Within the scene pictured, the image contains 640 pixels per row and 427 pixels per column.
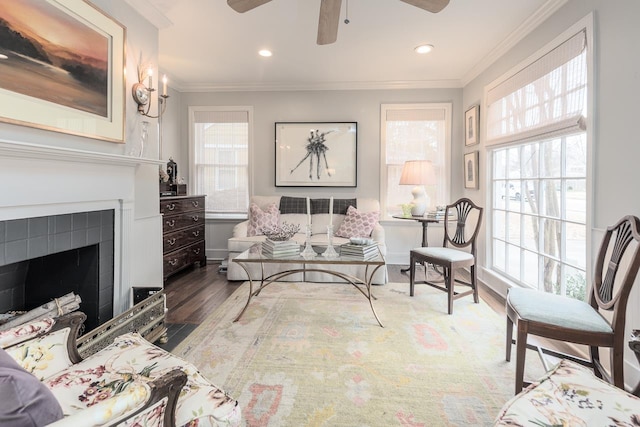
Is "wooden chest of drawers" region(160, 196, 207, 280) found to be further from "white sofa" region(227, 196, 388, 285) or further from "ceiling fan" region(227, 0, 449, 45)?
"ceiling fan" region(227, 0, 449, 45)

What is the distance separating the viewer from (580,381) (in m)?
1.16

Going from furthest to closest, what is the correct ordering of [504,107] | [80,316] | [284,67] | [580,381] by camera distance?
[284,67] → [504,107] → [80,316] → [580,381]

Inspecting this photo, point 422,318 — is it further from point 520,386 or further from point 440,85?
point 440,85

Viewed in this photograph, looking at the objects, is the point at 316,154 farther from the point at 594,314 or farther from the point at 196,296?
the point at 594,314

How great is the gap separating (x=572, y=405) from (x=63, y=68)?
274cm

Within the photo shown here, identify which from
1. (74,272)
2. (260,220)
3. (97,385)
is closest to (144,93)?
(74,272)

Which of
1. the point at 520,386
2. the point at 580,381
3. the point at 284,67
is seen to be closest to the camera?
the point at 580,381

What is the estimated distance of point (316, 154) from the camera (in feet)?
15.8

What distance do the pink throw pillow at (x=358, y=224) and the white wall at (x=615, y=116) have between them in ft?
7.39

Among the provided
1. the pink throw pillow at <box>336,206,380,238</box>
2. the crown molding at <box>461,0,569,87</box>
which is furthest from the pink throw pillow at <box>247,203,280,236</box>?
the crown molding at <box>461,0,569,87</box>

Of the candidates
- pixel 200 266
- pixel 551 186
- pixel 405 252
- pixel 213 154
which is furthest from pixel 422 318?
pixel 213 154

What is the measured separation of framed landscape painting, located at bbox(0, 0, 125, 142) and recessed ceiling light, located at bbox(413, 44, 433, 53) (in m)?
2.68

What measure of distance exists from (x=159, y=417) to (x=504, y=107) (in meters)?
3.72

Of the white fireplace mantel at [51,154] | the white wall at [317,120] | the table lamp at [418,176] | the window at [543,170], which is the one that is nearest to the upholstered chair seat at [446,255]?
the window at [543,170]
